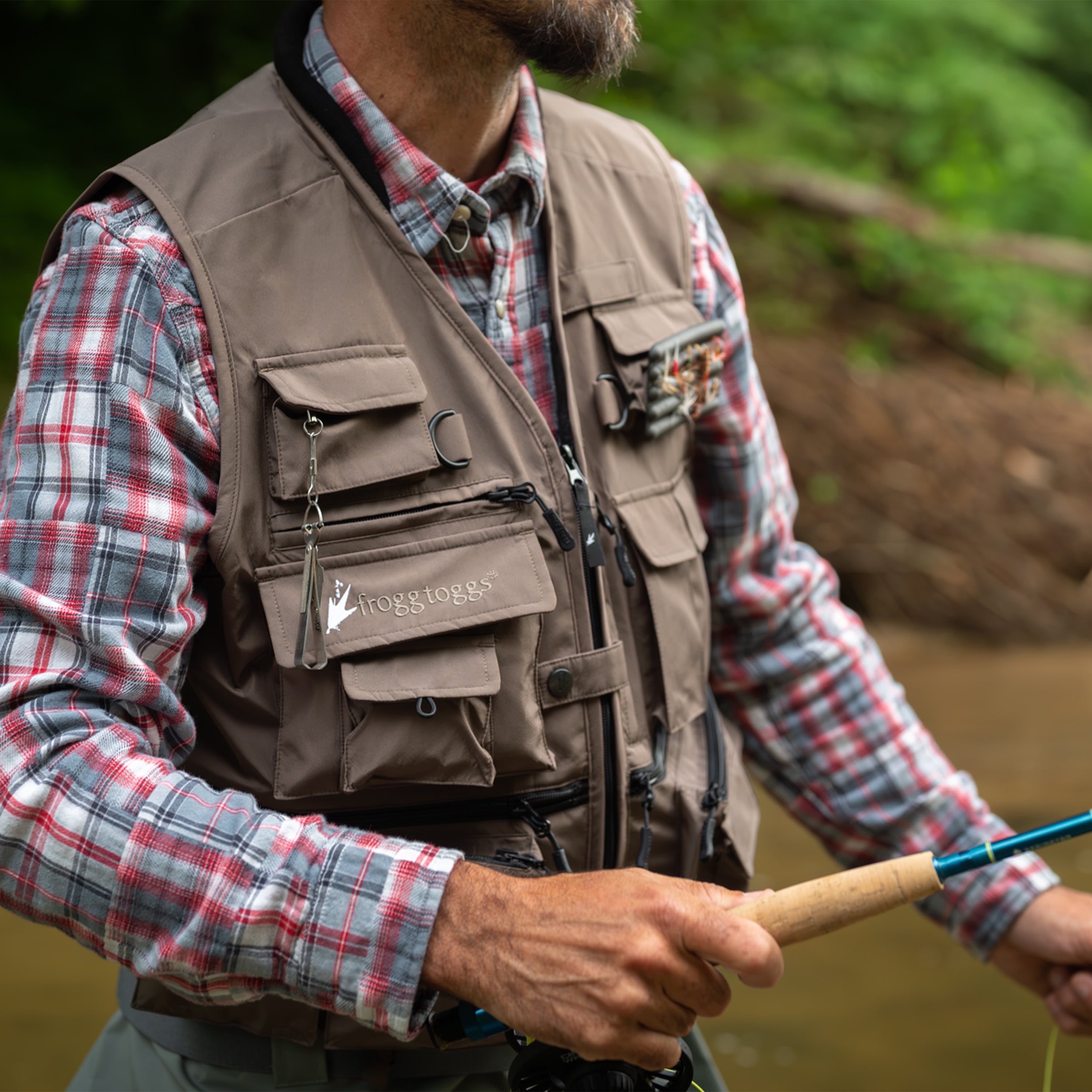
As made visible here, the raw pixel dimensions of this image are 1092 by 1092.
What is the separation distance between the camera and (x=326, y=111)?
61.9 inches

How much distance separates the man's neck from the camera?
5.19ft

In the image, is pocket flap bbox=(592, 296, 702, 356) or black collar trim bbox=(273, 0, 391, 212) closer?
black collar trim bbox=(273, 0, 391, 212)

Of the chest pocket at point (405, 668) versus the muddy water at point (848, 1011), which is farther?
the muddy water at point (848, 1011)

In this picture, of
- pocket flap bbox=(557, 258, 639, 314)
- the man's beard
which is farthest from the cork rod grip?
the man's beard

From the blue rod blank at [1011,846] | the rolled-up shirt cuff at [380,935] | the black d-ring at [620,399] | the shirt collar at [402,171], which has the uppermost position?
the shirt collar at [402,171]

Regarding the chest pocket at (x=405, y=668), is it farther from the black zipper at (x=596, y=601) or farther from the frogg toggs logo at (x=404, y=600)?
the black zipper at (x=596, y=601)

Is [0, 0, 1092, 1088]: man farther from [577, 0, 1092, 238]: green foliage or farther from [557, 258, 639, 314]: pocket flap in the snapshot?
[577, 0, 1092, 238]: green foliage

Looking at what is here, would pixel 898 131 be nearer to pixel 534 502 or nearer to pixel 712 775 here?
pixel 712 775

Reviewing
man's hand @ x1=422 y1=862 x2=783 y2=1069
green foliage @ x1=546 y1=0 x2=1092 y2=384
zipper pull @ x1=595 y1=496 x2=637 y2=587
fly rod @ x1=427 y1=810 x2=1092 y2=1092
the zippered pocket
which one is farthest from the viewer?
green foliage @ x1=546 y1=0 x2=1092 y2=384

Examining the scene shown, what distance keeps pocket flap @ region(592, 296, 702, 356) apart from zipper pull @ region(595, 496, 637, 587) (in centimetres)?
22

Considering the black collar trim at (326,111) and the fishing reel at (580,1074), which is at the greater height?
the black collar trim at (326,111)

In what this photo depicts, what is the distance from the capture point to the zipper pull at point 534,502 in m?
1.50

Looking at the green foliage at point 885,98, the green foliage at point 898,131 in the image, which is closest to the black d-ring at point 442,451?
the green foliage at point 898,131

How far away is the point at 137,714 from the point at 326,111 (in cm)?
78
